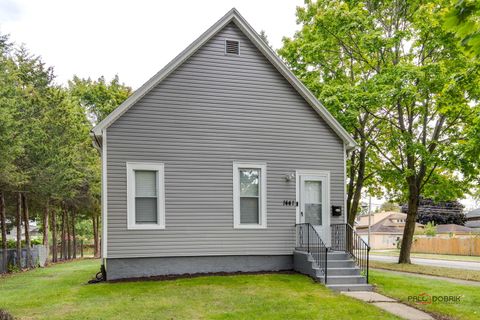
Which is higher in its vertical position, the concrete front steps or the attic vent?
the attic vent

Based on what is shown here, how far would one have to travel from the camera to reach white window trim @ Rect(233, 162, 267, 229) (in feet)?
40.3

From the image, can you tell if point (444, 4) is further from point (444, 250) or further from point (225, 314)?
point (444, 250)

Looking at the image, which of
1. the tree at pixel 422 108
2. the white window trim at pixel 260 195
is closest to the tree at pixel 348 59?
the tree at pixel 422 108

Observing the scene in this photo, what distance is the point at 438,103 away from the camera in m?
16.1

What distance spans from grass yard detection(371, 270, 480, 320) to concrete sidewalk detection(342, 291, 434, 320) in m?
0.24

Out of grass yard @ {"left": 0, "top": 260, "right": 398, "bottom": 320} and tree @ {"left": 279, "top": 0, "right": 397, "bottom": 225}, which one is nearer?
grass yard @ {"left": 0, "top": 260, "right": 398, "bottom": 320}

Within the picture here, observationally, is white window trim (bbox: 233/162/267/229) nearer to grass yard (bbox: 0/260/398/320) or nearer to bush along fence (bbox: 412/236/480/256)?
grass yard (bbox: 0/260/398/320)

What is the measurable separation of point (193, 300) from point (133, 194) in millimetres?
3845

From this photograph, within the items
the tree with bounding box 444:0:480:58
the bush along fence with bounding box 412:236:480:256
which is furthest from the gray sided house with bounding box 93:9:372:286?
the bush along fence with bounding box 412:236:480:256

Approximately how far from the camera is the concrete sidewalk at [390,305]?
7.71m

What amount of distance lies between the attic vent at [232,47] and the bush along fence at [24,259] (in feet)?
40.1

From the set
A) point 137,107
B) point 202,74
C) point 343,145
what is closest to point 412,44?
point 343,145

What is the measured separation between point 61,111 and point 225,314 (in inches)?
609

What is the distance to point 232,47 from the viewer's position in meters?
12.6
